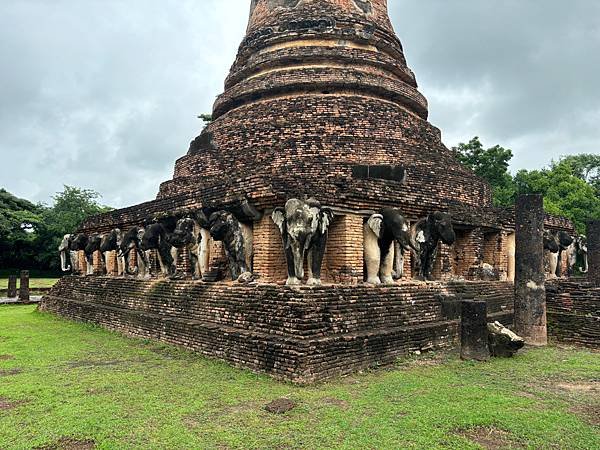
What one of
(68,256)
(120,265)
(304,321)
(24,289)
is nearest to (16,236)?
(24,289)

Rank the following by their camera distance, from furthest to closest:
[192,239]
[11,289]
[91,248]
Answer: [11,289] → [91,248] → [192,239]

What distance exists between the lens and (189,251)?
9.84 m

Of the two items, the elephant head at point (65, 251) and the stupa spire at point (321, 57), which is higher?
the stupa spire at point (321, 57)

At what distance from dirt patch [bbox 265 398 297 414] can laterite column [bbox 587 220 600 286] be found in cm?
1087

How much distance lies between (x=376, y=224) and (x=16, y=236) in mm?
33703

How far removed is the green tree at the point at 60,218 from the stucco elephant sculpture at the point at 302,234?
26909mm

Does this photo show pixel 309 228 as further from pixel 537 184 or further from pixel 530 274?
pixel 537 184

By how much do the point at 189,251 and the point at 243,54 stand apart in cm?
695

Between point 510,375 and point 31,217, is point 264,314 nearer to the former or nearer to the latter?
point 510,375

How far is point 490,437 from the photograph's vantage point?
4.48 metres

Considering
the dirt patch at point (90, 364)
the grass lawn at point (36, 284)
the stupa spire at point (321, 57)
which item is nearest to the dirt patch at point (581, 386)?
the dirt patch at point (90, 364)

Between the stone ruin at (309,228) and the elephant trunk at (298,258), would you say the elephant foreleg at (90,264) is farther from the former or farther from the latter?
the elephant trunk at (298,258)

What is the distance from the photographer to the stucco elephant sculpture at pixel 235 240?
857 centimetres

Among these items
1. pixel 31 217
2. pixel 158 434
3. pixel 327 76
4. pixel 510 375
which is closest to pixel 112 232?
pixel 327 76
